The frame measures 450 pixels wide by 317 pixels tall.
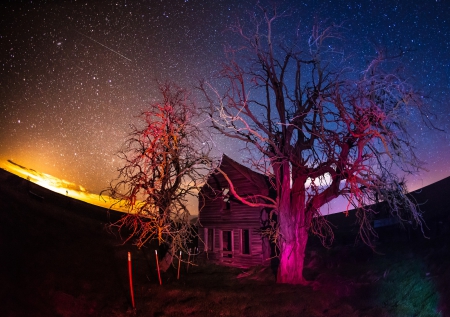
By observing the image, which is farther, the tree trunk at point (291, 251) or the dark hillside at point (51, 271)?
the tree trunk at point (291, 251)

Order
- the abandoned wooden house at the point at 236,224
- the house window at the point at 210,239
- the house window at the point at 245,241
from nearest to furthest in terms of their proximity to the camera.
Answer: the abandoned wooden house at the point at 236,224 < the house window at the point at 245,241 < the house window at the point at 210,239

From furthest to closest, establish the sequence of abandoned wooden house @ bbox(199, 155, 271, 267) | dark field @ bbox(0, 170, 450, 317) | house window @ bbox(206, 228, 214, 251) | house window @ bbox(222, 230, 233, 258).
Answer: house window @ bbox(206, 228, 214, 251) → house window @ bbox(222, 230, 233, 258) → abandoned wooden house @ bbox(199, 155, 271, 267) → dark field @ bbox(0, 170, 450, 317)

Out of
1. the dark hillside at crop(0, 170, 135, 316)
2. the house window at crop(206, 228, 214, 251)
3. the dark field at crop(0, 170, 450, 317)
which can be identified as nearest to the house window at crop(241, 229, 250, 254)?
the dark field at crop(0, 170, 450, 317)

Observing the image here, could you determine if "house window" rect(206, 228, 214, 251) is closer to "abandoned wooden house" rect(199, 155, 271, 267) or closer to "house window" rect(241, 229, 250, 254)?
"abandoned wooden house" rect(199, 155, 271, 267)

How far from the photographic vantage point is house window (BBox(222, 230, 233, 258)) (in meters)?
23.0

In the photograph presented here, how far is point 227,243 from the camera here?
24969 mm

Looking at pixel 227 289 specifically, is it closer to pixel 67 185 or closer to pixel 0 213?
pixel 0 213

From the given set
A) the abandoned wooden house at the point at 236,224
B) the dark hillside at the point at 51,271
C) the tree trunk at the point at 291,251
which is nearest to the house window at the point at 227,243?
the abandoned wooden house at the point at 236,224

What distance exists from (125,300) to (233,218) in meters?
11.8

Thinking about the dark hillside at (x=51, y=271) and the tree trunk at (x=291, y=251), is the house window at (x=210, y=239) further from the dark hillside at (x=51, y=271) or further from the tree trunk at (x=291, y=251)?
the tree trunk at (x=291, y=251)

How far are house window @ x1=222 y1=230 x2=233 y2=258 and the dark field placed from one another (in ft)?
6.79

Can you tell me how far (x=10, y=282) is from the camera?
11523 millimetres

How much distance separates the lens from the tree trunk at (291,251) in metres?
14.7

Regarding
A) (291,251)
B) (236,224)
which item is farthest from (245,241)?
(291,251)
